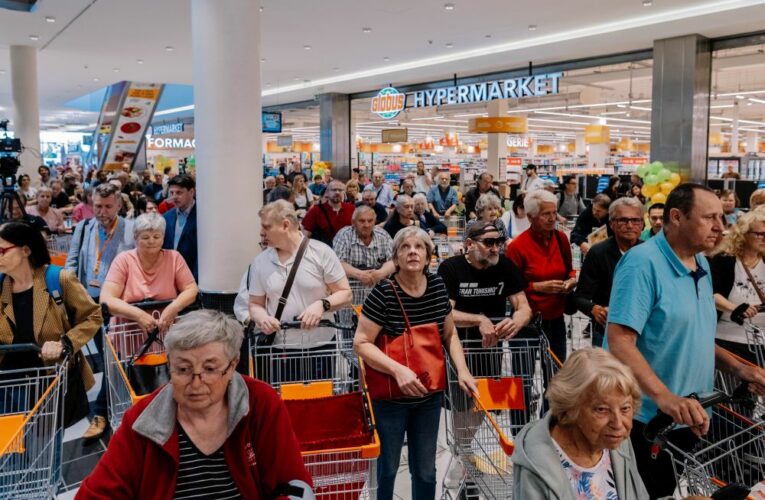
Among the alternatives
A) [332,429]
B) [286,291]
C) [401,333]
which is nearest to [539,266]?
[401,333]

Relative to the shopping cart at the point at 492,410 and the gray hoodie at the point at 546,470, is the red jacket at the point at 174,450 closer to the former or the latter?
the gray hoodie at the point at 546,470

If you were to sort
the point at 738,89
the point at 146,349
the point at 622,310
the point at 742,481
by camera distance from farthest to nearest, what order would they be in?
the point at 738,89 → the point at 146,349 → the point at 742,481 → the point at 622,310

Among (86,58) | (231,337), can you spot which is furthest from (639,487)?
(86,58)

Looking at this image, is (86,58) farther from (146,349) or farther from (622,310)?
(622,310)

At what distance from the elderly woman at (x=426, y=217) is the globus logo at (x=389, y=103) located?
7.05 meters

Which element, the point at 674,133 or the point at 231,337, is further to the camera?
the point at 674,133

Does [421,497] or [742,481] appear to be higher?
[742,481]

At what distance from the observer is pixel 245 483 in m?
2.16

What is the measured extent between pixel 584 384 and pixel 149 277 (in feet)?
10.2

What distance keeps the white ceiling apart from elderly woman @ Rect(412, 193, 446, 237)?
9.91ft

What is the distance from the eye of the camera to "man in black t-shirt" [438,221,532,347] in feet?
A: 12.4

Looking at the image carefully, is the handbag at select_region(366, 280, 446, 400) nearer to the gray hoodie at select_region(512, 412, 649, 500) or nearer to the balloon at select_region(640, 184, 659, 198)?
the gray hoodie at select_region(512, 412, 649, 500)

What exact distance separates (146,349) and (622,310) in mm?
2625

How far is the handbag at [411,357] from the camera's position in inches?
121
